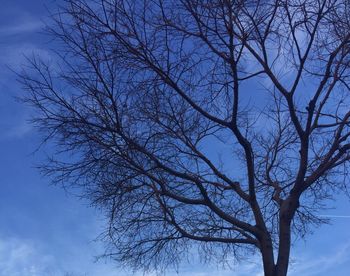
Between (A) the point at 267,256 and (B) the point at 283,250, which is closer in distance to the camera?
(B) the point at 283,250

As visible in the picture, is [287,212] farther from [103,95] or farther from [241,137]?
[103,95]

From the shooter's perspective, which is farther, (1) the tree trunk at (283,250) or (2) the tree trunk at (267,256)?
(2) the tree trunk at (267,256)

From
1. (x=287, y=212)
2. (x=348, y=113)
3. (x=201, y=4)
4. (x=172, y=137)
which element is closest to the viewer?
(x=201, y=4)

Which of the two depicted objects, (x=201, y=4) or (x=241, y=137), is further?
(x=241, y=137)

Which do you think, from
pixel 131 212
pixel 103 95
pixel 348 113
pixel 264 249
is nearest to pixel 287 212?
pixel 264 249

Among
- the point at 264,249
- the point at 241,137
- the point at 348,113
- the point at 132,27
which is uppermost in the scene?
the point at 132,27

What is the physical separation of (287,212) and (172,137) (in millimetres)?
2426

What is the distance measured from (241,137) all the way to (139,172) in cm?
172

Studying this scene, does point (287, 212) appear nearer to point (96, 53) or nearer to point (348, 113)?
point (348, 113)

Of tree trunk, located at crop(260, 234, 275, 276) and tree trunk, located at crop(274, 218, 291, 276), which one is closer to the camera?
tree trunk, located at crop(274, 218, 291, 276)

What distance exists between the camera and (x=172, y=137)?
9852 mm

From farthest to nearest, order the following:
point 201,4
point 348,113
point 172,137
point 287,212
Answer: point 172,137
point 348,113
point 287,212
point 201,4

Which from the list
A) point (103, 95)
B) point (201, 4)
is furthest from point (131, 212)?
point (201, 4)

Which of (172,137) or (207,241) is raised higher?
(172,137)
